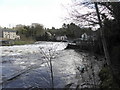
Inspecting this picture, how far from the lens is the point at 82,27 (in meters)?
6.62

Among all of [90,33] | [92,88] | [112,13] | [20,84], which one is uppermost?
[112,13]

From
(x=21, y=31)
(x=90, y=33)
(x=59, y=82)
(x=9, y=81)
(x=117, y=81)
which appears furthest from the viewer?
(x=21, y=31)

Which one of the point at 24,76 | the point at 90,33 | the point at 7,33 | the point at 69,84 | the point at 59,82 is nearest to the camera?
the point at 90,33

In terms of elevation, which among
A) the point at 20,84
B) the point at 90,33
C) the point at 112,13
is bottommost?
the point at 20,84

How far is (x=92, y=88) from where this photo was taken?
4707 mm

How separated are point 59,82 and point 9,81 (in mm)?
2452

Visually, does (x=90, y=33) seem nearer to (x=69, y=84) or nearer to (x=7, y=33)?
(x=69, y=84)

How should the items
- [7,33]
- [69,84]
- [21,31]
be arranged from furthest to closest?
[7,33] → [21,31] → [69,84]

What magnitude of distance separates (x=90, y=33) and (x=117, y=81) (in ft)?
7.74

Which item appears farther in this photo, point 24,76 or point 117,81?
point 24,76

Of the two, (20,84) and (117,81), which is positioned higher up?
(117,81)

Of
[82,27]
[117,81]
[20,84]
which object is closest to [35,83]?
[20,84]

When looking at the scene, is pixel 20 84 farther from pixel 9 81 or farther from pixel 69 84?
pixel 69 84

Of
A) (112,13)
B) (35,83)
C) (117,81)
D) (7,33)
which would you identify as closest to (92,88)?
(117,81)
